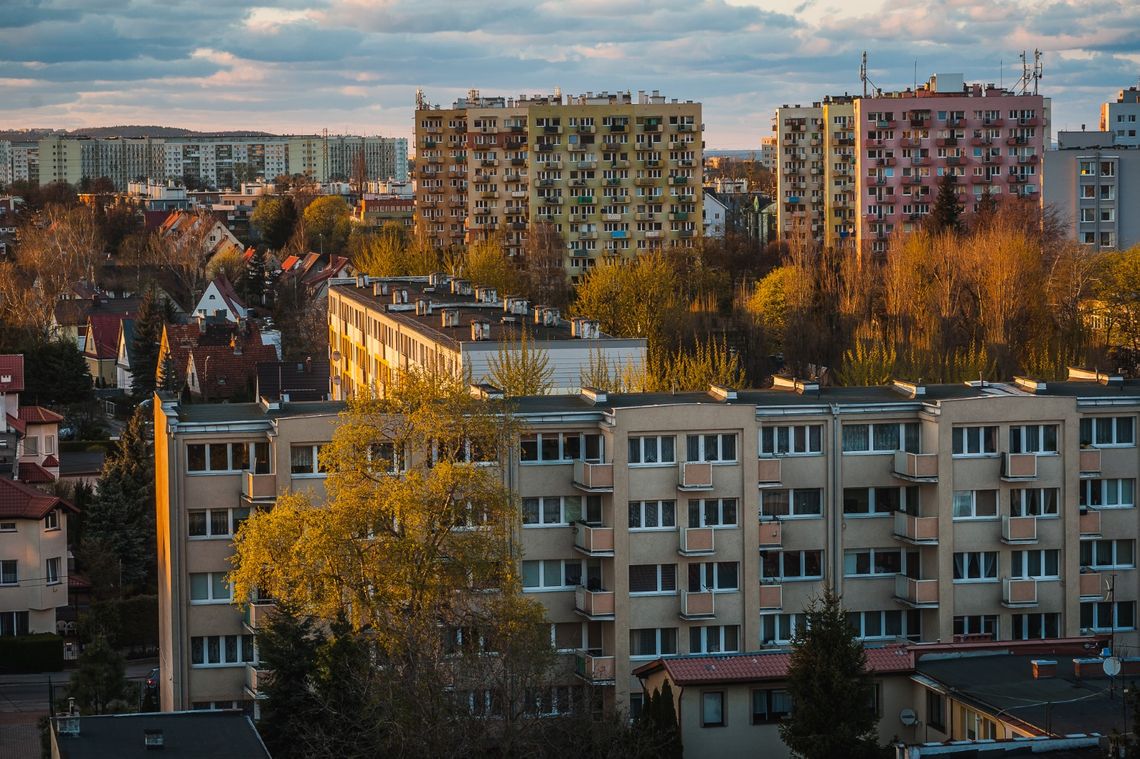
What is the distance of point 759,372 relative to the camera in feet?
227

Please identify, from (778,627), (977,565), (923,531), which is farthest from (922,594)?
(778,627)

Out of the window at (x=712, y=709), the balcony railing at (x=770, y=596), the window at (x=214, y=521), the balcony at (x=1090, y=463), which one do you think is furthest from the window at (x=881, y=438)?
the window at (x=214, y=521)

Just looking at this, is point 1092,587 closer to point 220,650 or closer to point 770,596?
point 770,596

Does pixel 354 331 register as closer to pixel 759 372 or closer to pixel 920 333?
pixel 759 372

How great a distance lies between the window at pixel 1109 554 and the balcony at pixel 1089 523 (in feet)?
1.28

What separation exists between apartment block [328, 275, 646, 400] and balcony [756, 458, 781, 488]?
36.0ft

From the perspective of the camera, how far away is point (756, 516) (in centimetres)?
3497

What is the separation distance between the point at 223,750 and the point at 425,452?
8405 mm

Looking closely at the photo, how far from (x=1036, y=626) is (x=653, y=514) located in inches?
300

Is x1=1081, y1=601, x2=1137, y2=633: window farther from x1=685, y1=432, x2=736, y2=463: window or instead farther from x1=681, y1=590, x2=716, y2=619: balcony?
x1=685, y1=432, x2=736, y2=463: window

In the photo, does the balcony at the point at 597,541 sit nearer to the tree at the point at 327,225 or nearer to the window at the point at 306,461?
the window at the point at 306,461

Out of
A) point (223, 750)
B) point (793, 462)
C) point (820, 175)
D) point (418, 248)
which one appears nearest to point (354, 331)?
point (418, 248)

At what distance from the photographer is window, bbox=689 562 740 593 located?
114 ft

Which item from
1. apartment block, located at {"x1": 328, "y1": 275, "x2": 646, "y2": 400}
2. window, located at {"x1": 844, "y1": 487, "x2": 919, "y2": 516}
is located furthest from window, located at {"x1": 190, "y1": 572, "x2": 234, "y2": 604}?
window, located at {"x1": 844, "y1": 487, "x2": 919, "y2": 516}
